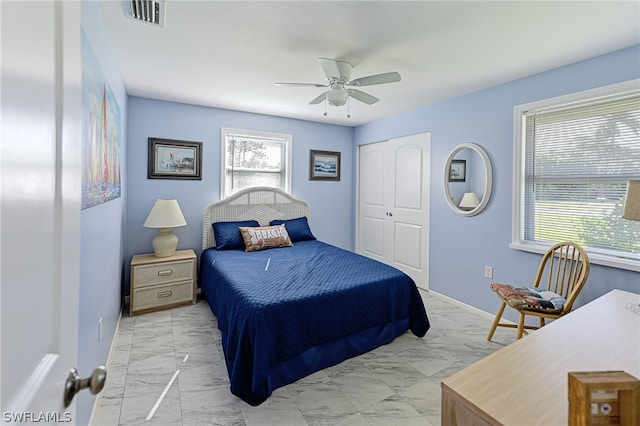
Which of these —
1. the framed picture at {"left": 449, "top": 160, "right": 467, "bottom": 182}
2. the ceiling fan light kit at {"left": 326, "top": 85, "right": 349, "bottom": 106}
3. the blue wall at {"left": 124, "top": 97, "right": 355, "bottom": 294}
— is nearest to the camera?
the ceiling fan light kit at {"left": 326, "top": 85, "right": 349, "bottom": 106}

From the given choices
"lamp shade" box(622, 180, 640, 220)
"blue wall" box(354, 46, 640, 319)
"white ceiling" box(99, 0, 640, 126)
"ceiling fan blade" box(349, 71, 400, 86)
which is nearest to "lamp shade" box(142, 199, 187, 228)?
"white ceiling" box(99, 0, 640, 126)

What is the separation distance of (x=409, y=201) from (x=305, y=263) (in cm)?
194

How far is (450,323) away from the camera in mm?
3111

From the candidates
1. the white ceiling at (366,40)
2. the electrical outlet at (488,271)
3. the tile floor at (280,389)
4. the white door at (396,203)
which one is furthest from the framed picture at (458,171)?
the tile floor at (280,389)

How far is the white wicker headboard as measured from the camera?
13.0ft

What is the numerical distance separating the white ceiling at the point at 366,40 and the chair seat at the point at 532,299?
189cm

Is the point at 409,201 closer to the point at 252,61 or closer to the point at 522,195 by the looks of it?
the point at 522,195

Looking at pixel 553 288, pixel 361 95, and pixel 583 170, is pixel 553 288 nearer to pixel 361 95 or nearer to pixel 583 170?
pixel 583 170

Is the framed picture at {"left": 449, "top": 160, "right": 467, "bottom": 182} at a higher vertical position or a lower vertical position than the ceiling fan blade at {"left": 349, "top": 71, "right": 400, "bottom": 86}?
lower

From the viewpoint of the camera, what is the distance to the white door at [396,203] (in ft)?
13.3

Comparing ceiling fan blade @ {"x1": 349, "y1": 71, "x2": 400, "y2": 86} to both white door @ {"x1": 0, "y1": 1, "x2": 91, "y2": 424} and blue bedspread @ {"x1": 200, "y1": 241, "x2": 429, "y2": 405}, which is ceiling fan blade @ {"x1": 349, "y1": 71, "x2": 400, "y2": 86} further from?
white door @ {"x1": 0, "y1": 1, "x2": 91, "y2": 424}

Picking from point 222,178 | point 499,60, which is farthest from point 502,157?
point 222,178

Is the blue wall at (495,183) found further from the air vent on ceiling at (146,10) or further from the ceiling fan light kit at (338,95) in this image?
the air vent on ceiling at (146,10)

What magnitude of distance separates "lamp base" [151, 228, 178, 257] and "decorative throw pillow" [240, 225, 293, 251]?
785 millimetres
